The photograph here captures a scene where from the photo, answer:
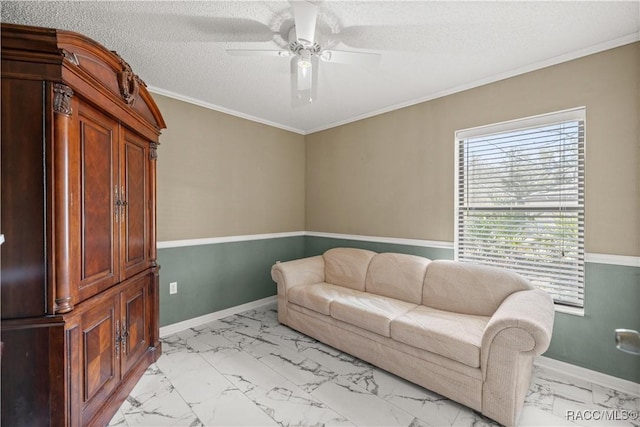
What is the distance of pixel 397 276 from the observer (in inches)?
111

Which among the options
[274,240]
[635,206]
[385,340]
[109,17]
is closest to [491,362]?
[385,340]

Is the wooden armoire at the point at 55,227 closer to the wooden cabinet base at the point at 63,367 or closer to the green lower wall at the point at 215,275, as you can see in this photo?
the wooden cabinet base at the point at 63,367

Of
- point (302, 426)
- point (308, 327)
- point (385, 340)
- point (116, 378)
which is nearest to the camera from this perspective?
point (302, 426)

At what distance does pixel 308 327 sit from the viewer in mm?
2877

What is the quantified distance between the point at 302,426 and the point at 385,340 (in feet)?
2.87

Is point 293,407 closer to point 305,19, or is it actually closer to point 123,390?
point 123,390

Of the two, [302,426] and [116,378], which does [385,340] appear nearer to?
[302,426]

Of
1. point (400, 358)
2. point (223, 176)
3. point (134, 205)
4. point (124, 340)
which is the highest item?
point (223, 176)

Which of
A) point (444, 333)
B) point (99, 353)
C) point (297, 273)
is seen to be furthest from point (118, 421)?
point (444, 333)

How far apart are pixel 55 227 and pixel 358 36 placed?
2135 millimetres

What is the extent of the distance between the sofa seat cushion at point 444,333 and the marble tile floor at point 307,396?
35 centimetres

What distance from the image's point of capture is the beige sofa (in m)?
1.70

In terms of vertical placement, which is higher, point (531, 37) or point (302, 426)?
point (531, 37)

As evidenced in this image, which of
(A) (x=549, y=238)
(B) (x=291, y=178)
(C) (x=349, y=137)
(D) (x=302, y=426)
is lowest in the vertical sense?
(D) (x=302, y=426)
